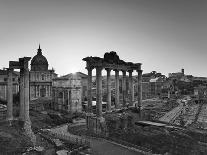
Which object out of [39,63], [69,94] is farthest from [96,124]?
[39,63]

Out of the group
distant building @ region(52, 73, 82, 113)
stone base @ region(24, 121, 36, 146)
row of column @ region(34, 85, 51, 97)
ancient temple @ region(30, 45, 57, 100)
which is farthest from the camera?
row of column @ region(34, 85, 51, 97)

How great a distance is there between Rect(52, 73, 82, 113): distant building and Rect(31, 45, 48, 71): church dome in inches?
541

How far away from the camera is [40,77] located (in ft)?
229

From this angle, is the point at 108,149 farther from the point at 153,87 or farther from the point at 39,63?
the point at 153,87

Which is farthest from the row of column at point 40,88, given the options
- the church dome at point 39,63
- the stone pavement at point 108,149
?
the stone pavement at point 108,149

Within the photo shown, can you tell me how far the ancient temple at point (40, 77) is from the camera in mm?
68188

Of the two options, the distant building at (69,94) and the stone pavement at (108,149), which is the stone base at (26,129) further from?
the distant building at (69,94)

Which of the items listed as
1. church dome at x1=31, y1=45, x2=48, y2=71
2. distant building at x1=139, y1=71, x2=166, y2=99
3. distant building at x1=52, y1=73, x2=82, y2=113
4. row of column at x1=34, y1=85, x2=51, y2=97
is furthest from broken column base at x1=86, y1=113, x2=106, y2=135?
distant building at x1=139, y1=71, x2=166, y2=99

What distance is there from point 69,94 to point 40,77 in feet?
56.7

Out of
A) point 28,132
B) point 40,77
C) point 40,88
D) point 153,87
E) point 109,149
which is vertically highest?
point 40,77

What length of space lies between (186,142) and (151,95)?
9421 centimetres

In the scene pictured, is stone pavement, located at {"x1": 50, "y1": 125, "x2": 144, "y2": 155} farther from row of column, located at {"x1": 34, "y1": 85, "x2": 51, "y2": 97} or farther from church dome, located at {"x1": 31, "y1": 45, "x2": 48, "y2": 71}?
church dome, located at {"x1": 31, "y1": 45, "x2": 48, "y2": 71}

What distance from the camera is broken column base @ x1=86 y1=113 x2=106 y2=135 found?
96.0 feet

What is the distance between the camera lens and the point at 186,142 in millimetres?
30016
